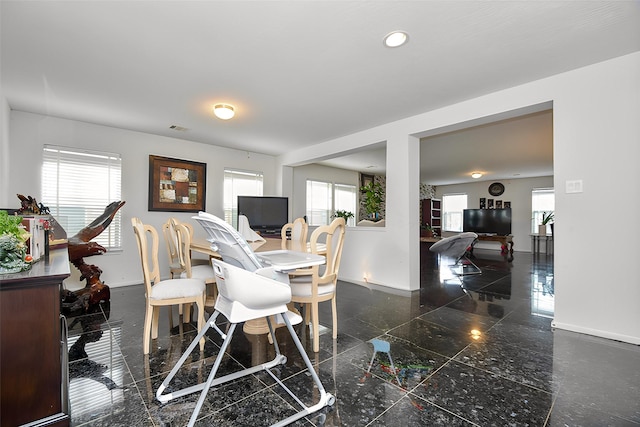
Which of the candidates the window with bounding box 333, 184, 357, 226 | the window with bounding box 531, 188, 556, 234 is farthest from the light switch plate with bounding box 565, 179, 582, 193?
the window with bounding box 531, 188, 556, 234

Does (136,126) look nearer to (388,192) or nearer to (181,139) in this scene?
(181,139)

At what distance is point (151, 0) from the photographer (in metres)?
1.79

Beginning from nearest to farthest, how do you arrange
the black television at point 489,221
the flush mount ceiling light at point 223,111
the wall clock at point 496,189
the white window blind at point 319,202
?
the flush mount ceiling light at point 223,111
the white window blind at point 319,202
the black television at point 489,221
the wall clock at point 496,189

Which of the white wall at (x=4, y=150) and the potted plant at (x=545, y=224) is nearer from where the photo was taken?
the white wall at (x=4, y=150)

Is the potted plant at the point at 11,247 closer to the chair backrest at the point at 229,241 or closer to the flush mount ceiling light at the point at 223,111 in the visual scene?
the chair backrest at the point at 229,241

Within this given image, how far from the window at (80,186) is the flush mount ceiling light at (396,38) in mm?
4222

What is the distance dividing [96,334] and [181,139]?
3.44 metres

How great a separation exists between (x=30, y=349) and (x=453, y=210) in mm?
11408

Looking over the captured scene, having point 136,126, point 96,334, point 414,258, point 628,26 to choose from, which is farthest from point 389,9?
point 136,126

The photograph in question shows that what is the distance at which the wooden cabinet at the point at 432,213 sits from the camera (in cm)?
967

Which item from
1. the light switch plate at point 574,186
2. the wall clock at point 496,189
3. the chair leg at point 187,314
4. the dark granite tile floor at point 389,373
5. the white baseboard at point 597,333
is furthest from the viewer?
the wall clock at point 496,189

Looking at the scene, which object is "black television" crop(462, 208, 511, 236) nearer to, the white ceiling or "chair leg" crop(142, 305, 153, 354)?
the white ceiling

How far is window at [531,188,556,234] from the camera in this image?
335 inches

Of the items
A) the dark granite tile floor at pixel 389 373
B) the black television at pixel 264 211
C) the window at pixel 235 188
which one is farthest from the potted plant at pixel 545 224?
the window at pixel 235 188
